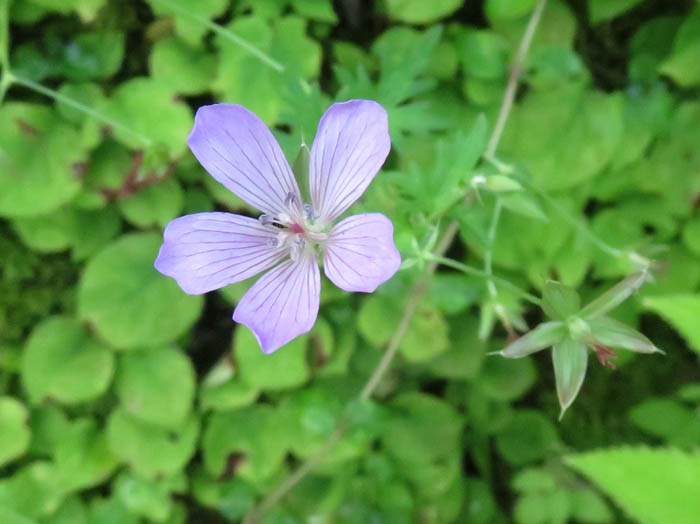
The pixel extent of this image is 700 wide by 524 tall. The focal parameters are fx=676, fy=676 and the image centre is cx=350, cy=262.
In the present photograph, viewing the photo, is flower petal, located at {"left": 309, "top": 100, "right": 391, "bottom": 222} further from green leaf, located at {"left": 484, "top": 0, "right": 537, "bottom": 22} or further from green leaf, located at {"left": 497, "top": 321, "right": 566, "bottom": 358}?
green leaf, located at {"left": 484, "top": 0, "right": 537, "bottom": 22}

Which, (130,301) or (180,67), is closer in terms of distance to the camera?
(180,67)

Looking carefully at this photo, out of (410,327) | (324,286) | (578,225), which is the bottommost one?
(410,327)

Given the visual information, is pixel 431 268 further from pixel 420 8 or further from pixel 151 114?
pixel 151 114

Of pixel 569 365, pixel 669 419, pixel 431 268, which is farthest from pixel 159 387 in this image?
pixel 669 419

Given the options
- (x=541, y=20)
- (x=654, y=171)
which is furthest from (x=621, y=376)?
(x=541, y=20)

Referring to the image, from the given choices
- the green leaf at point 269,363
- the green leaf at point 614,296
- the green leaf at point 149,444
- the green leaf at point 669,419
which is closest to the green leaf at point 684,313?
the green leaf at point 614,296

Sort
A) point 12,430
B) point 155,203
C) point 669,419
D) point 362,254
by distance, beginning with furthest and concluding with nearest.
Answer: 1. point 669,419
2. point 12,430
3. point 155,203
4. point 362,254
